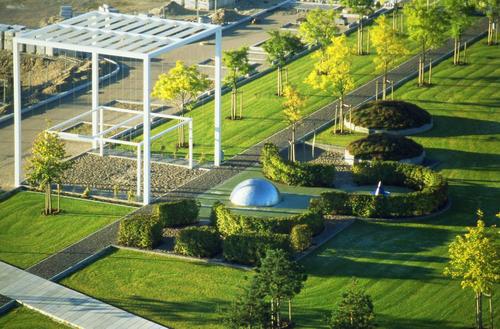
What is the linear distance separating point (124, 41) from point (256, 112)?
679 inches

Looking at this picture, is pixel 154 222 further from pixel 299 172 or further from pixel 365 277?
pixel 299 172

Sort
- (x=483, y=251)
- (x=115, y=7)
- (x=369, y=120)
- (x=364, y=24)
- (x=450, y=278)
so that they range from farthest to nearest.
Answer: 1. (x=115, y=7)
2. (x=364, y=24)
3. (x=369, y=120)
4. (x=450, y=278)
5. (x=483, y=251)

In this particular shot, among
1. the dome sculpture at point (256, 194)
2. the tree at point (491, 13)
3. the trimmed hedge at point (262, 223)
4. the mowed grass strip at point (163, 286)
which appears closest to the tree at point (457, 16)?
the tree at point (491, 13)

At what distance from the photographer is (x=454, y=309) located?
56688 mm

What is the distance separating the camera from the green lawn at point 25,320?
56.0 metres

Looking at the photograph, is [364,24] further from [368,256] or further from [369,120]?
[368,256]

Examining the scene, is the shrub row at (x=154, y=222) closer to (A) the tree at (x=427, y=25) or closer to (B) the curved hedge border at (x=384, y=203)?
(B) the curved hedge border at (x=384, y=203)

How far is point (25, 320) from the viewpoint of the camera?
56625 mm

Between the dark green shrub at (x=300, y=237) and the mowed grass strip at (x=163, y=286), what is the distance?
3.23 m

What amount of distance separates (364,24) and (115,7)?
2897cm

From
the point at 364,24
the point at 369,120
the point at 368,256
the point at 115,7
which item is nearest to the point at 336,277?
the point at 368,256

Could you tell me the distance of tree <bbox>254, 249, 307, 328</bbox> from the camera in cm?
5359

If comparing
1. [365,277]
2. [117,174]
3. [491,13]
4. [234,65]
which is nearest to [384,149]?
[234,65]

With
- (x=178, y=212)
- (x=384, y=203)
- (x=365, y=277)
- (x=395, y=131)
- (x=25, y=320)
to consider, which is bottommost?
(x=25, y=320)
